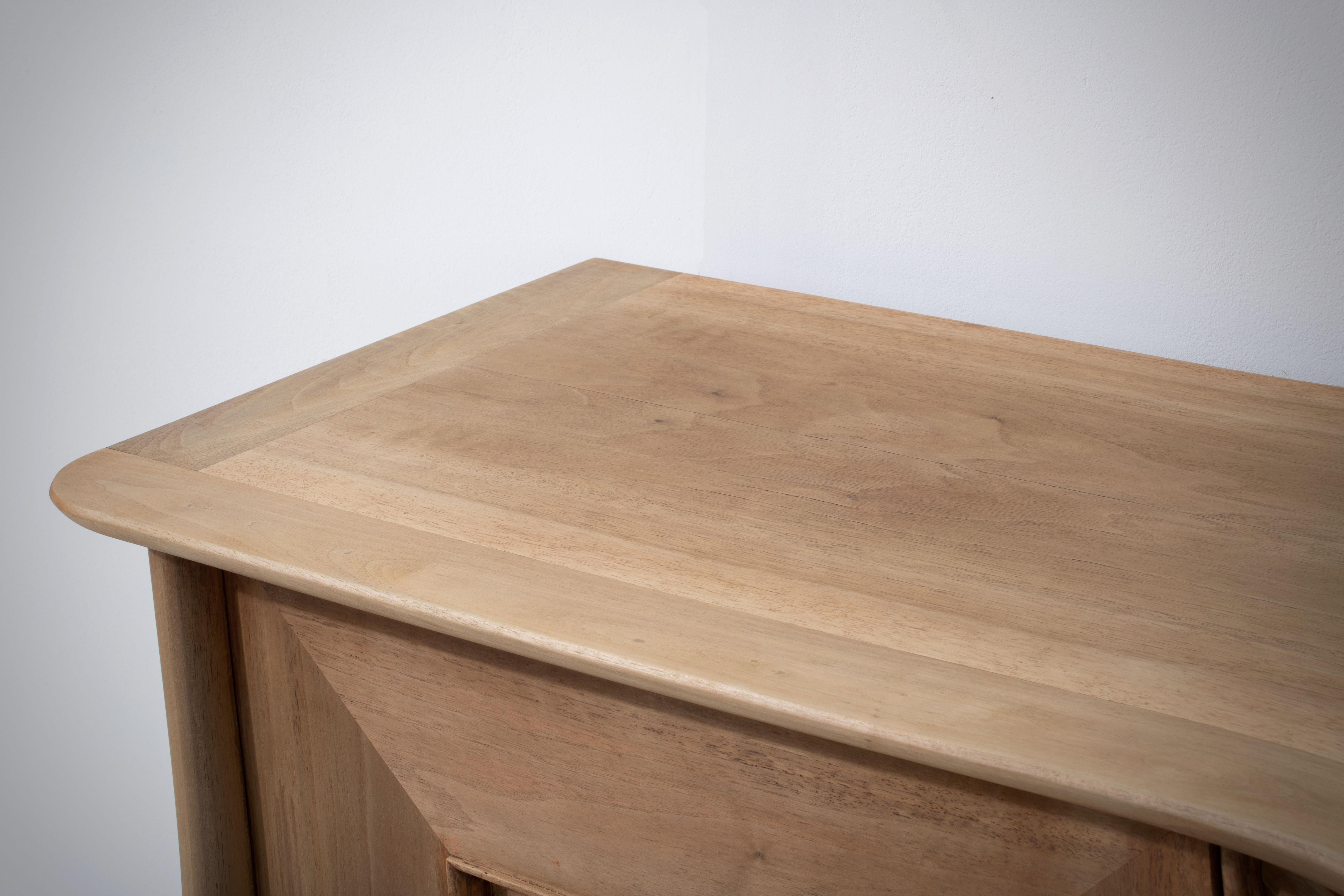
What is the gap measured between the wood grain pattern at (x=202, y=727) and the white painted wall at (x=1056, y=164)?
59 centimetres

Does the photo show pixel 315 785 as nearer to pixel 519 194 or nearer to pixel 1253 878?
pixel 1253 878

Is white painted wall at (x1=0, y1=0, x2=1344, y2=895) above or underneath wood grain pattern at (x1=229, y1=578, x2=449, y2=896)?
above

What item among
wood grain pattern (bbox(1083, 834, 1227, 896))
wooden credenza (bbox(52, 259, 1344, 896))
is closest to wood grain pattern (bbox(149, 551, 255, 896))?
wooden credenza (bbox(52, 259, 1344, 896))

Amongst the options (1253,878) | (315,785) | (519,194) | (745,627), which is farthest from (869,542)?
(519,194)

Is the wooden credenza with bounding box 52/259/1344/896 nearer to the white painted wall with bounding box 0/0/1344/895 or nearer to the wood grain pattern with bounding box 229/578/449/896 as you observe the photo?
the wood grain pattern with bounding box 229/578/449/896

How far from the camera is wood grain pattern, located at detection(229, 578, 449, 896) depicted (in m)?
0.54

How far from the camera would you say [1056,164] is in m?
0.83

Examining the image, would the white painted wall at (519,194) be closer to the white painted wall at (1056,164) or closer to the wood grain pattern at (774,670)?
the white painted wall at (1056,164)

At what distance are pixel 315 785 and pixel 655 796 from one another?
22 cm

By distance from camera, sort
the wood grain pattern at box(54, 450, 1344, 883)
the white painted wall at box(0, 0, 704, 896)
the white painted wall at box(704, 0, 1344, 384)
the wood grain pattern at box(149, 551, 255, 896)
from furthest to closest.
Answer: the white painted wall at box(0, 0, 704, 896), the white painted wall at box(704, 0, 1344, 384), the wood grain pattern at box(149, 551, 255, 896), the wood grain pattern at box(54, 450, 1344, 883)

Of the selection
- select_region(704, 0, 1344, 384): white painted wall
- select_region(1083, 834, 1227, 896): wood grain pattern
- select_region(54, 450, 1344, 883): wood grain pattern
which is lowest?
select_region(1083, 834, 1227, 896): wood grain pattern

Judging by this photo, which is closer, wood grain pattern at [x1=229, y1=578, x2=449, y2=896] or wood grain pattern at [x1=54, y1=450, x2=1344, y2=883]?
wood grain pattern at [x1=54, y1=450, x2=1344, y2=883]

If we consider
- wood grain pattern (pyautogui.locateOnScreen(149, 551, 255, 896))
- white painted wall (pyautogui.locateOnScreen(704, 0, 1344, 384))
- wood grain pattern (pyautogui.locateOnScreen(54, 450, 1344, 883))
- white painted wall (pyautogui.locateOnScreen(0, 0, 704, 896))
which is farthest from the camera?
white painted wall (pyautogui.locateOnScreen(0, 0, 704, 896))

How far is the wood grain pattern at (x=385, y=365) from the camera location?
1.92ft
